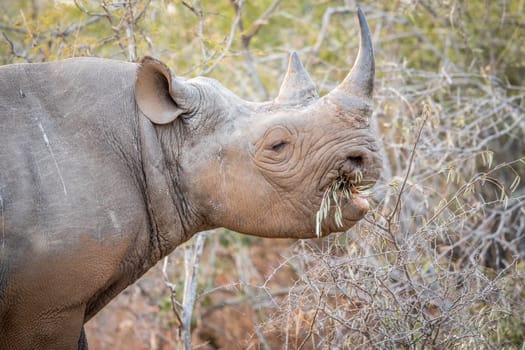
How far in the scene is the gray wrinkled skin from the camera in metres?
3.75

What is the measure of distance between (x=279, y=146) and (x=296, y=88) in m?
0.34

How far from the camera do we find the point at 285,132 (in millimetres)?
4082

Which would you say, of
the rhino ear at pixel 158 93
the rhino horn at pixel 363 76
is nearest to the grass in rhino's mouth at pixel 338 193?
the rhino horn at pixel 363 76

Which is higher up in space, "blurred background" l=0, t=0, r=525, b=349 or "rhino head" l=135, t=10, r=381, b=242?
"rhino head" l=135, t=10, r=381, b=242

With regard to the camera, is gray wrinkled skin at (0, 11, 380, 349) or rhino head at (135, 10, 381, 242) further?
rhino head at (135, 10, 381, 242)

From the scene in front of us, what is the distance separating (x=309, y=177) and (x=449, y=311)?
124 cm

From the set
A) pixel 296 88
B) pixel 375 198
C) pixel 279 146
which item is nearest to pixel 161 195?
pixel 279 146

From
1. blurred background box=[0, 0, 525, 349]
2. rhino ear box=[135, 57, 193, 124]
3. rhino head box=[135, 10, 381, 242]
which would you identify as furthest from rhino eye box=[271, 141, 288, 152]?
blurred background box=[0, 0, 525, 349]

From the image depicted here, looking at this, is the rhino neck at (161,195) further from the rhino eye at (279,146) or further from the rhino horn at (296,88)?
the rhino horn at (296,88)

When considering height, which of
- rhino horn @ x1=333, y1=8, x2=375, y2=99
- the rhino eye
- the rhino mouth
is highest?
rhino horn @ x1=333, y1=8, x2=375, y2=99

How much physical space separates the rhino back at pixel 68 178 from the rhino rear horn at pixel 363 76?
3.70 ft

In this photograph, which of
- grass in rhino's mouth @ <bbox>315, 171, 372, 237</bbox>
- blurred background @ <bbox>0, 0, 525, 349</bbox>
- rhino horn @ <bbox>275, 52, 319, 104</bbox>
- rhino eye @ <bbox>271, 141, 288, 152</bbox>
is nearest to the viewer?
grass in rhino's mouth @ <bbox>315, 171, 372, 237</bbox>

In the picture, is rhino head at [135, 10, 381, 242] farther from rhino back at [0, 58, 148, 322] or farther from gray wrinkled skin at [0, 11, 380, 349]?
rhino back at [0, 58, 148, 322]

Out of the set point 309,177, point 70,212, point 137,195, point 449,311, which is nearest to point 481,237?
point 449,311
